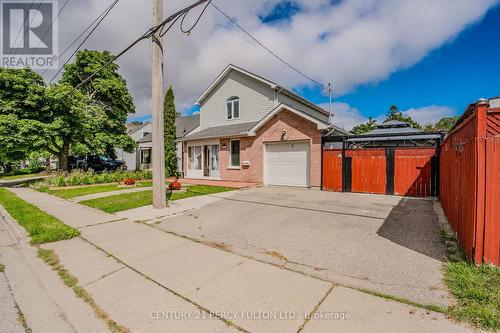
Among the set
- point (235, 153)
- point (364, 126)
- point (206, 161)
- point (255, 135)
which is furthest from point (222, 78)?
point (364, 126)

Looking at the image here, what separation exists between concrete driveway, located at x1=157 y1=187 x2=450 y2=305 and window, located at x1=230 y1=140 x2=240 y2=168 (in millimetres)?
6782

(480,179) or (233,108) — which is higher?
(233,108)

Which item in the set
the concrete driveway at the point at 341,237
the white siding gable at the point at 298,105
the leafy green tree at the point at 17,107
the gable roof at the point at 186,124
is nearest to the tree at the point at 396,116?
the white siding gable at the point at 298,105

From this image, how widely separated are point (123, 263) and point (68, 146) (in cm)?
1834

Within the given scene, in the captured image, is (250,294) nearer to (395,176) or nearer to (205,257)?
(205,257)

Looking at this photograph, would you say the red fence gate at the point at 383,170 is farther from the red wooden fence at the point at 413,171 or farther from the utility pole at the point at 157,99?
the utility pole at the point at 157,99

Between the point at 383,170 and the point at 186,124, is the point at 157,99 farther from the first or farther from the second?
the point at 186,124

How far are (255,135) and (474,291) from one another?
11942 mm

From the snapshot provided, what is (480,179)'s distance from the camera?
3.42 metres

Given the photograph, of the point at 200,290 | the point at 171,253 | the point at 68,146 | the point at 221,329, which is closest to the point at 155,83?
the point at 171,253

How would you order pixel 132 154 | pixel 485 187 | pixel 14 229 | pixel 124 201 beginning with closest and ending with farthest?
pixel 485 187
pixel 14 229
pixel 124 201
pixel 132 154

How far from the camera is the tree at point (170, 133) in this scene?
1969 cm

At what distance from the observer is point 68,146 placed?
18203 millimetres

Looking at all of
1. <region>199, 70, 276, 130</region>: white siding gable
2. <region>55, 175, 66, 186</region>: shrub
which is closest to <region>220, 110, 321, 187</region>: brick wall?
<region>199, 70, 276, 130</region>: white siding gable
